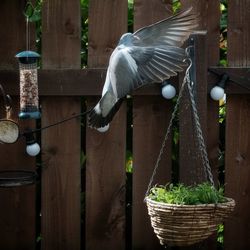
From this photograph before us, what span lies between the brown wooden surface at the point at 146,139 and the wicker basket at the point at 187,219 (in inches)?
29.2

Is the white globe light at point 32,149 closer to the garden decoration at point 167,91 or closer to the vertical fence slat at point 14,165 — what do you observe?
the vertical fence slat at point 14,165

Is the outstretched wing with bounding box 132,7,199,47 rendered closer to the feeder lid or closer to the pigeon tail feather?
the pigeon tail feather

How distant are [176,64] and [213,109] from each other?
0.55m

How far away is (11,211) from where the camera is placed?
14.0ft

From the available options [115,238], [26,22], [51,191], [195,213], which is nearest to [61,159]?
[51,191]

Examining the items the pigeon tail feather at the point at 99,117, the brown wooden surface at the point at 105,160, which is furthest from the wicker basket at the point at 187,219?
the brown wooden surface at the point at 105,160

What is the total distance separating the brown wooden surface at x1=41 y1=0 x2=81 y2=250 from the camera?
163 inches

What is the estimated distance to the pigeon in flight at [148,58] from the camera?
3.67 m

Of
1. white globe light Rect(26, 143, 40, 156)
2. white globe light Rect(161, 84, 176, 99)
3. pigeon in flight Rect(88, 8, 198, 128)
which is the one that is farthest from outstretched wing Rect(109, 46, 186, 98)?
white globe light Rect(26, 143, 40, 156)

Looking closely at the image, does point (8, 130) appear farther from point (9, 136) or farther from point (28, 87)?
point (28, 87)

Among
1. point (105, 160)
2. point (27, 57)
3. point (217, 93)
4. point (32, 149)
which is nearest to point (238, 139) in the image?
point (217, 93)

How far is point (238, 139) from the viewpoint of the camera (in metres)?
4.17

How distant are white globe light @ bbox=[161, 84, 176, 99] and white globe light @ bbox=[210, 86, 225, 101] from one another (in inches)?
8.7

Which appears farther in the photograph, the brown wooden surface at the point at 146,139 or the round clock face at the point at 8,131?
the brown wooden surface at the point at 146,139
